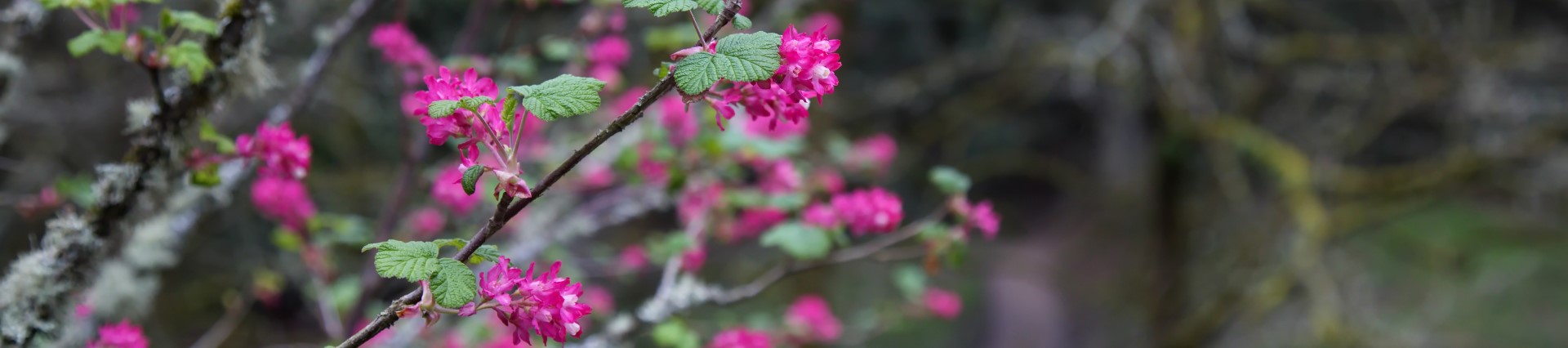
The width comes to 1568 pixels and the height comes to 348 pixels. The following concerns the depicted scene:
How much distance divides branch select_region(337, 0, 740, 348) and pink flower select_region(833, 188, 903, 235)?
0.85 meters

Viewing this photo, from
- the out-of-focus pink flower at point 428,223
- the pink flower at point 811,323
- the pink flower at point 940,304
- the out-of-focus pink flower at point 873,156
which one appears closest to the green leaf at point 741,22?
the pink flower at point 811,323

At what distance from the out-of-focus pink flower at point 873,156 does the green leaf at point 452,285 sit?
231cm

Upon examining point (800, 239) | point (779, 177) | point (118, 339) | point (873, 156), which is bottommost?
point (118, 339)

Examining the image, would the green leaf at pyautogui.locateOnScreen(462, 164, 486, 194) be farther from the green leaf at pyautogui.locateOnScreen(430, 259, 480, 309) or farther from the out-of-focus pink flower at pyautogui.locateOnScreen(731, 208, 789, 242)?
the out-of-focus pink flower at pyautogui.locateOnScreen(731, 208, 789, 242)

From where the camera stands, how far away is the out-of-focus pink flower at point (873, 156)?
3129mm

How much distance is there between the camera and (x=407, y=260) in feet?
2.74

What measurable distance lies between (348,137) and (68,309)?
376cm

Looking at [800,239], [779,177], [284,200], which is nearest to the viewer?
[800,239]

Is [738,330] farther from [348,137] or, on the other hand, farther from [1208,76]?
[1208,76]

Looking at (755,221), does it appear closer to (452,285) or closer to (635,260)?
(635,260)

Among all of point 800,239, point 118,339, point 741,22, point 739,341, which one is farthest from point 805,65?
point 739,341

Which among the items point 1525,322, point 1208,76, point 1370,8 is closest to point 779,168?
point 1208,76

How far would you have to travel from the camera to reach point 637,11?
3.53 metres

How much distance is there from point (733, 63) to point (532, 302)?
31 centimetres
